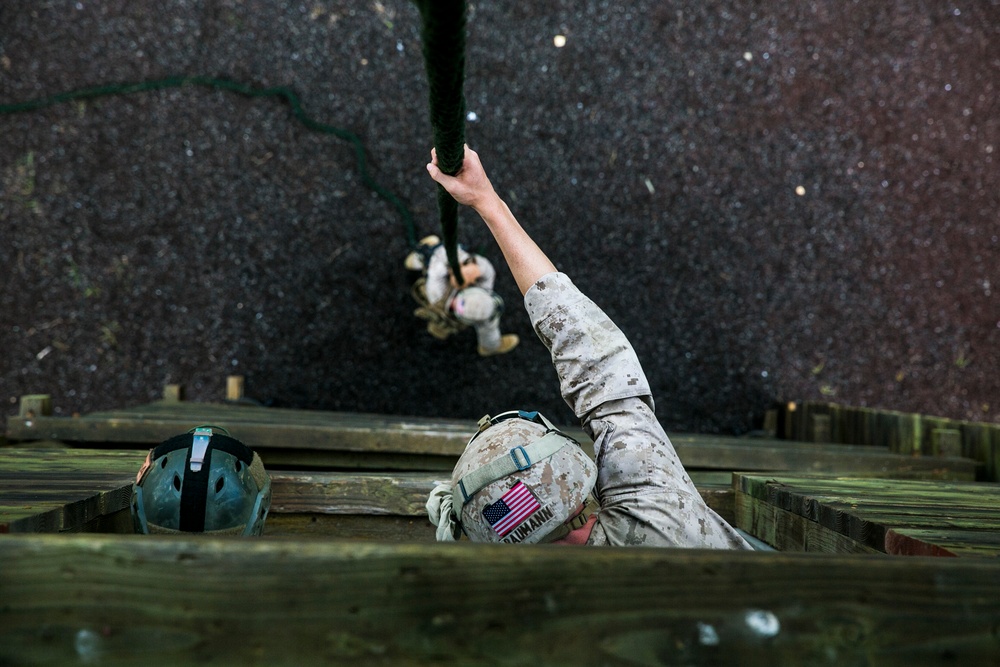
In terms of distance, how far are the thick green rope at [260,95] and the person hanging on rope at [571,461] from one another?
2310 mm

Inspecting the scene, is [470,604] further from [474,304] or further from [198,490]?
[474,304]

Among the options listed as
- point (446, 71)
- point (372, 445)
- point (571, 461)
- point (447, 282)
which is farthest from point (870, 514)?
point (447, 282)

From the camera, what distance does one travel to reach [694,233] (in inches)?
172

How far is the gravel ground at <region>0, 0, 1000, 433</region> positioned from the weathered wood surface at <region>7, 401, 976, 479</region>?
1.22 m

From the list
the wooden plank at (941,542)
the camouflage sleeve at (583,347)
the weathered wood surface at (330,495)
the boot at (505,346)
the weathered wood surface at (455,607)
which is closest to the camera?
the weathered wood surface at (455,607)

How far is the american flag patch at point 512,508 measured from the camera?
5.25 feet

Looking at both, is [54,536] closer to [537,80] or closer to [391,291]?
[391,291]

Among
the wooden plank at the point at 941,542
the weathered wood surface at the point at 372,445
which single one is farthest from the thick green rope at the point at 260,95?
the wooden plank at the point at 941,542

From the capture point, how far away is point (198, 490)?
160 cm

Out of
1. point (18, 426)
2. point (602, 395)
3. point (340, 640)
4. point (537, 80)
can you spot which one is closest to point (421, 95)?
point (537, 80)

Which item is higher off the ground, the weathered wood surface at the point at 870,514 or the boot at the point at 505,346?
the boot at the point at 505,346

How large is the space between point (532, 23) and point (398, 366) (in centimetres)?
218

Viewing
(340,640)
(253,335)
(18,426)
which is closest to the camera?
(340,640)

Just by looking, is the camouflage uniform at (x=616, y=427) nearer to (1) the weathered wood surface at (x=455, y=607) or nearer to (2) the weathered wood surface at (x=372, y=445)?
(1) the weathered wood surface at (x=455, y=607)
